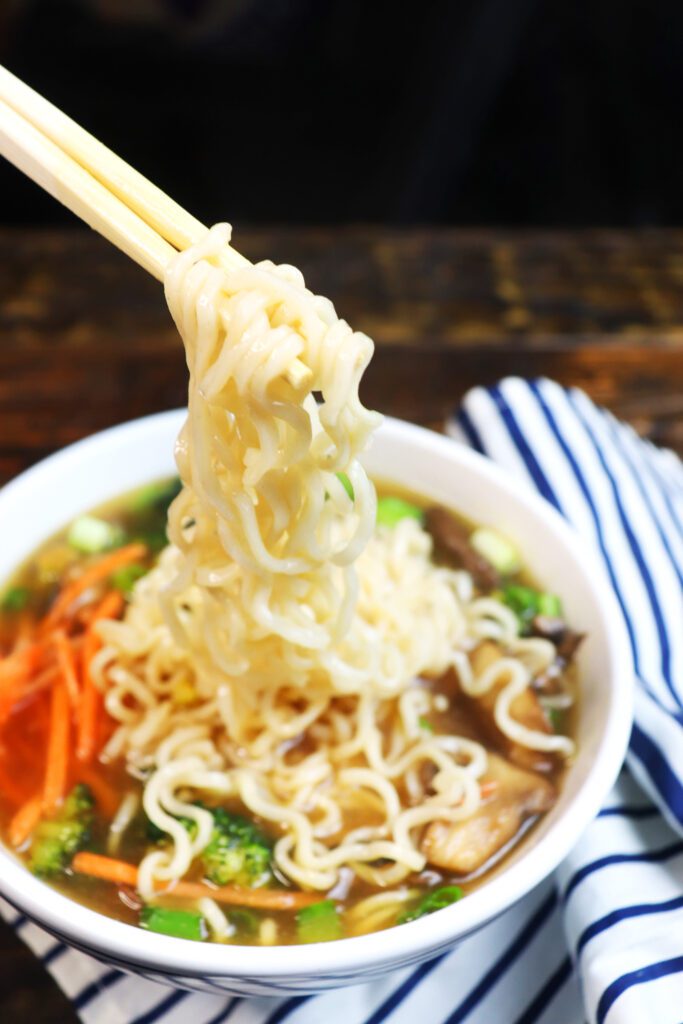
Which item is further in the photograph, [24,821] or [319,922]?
[24,821]

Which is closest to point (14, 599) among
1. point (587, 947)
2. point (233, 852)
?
point (233, 852)

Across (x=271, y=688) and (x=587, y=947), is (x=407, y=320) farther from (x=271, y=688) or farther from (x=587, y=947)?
(x=587, y=947)

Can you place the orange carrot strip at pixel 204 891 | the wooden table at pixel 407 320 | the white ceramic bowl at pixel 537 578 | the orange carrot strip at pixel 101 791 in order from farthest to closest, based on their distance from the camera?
the wooden table at pixel 407 320 → the orange carrot strip at pixel 101 791 → the orange carrot strip at pixel 204 891 → the white ceramic bowl at pixel 537 578

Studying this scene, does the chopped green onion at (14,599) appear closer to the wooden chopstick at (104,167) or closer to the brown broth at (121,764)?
the brown broth at (121,764)

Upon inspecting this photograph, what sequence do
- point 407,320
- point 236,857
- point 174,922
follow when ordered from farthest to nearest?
point 407,320 → point 236,857 → point 174,922

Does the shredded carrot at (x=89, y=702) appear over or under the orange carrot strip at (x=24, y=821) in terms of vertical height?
over

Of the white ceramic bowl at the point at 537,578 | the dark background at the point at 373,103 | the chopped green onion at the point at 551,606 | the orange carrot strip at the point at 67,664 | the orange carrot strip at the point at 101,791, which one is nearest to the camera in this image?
the white ceramic bowl at the point at 537,578

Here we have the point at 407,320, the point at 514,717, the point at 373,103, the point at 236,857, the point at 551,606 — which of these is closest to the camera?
the point at 236,857

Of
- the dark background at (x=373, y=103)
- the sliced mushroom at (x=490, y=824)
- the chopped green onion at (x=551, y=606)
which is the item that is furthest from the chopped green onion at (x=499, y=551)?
the dark background at (x=373, y=103)

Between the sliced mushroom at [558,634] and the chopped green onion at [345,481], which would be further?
the sliced mushroom at [558,634]
